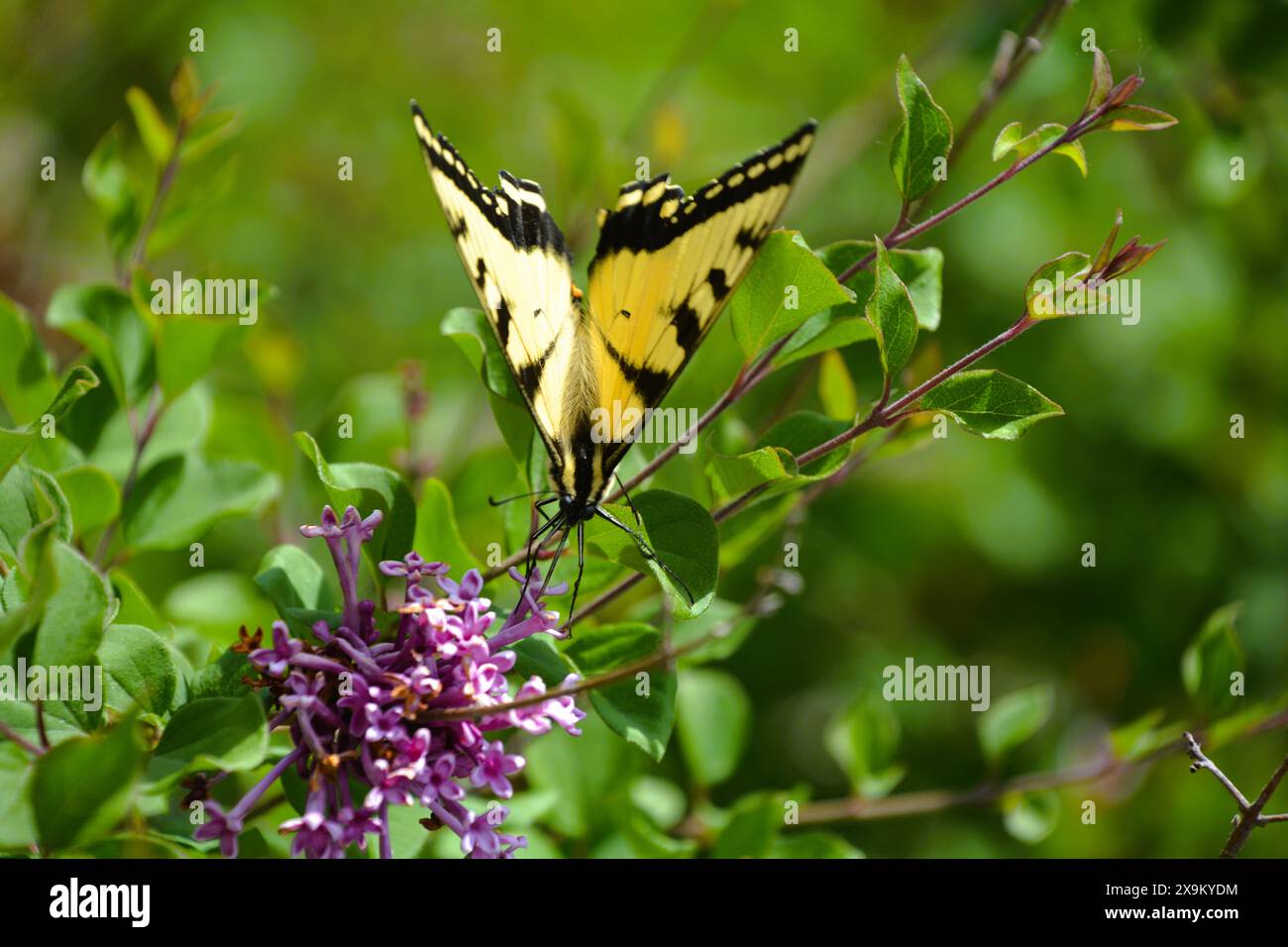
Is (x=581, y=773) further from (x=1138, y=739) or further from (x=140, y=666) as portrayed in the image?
(x=1138, y=739)

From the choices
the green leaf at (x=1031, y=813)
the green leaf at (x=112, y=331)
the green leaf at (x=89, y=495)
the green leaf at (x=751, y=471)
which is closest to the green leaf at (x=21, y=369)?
the green leaf at (x=112, y=331)

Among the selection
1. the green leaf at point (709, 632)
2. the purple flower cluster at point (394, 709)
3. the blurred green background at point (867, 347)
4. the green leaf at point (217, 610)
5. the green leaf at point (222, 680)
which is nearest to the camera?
the purple flower cluster at point (394, 709)

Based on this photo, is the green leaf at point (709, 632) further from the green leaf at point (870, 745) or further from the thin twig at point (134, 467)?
the thin twig at point (134, 467)

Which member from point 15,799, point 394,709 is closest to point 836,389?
point 394,709

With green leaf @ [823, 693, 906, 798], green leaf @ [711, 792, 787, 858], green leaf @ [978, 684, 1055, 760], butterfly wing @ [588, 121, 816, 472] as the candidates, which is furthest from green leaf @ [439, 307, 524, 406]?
green leaf @ [978, 684, 1055, 760]

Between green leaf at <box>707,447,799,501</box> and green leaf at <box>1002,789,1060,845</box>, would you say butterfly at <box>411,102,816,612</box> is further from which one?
green leaf at <box>1002,789,1060,845</box>
